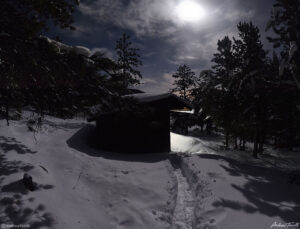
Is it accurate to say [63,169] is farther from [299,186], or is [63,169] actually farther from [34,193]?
[299,186]

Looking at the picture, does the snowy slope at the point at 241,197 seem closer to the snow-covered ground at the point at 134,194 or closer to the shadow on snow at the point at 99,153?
the snow-covered ground at the point at 134,194

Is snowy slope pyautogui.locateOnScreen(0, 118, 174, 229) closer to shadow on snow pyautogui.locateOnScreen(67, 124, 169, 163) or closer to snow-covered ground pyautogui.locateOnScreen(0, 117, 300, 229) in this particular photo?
snow-covered ground pyautogui.locateOnScreen(0, 117, 300, 229)

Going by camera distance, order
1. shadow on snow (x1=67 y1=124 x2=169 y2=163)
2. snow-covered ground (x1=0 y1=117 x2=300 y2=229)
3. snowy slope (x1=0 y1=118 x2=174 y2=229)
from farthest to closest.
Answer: shadow on snow (x1=67 y1=124 x2=169 y2=163) < snow-covered ground (x1=0 y1=117 x2=300 y2=229) < snowy slope (x1=0 y1=118 x2=174 y2=229)

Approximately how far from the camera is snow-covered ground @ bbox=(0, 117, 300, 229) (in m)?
3.97

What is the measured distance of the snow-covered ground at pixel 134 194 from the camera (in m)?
3.97

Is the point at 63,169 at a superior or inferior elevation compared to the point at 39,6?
inferior

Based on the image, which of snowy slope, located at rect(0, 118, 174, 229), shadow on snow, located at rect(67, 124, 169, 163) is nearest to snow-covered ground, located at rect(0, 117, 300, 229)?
snowy slope, located at rect(0, 118, 174, 229)

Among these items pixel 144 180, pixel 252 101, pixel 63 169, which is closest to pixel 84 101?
pixel 63 169

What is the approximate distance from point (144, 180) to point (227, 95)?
6.79 meters

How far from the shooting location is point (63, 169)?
657 centimetres

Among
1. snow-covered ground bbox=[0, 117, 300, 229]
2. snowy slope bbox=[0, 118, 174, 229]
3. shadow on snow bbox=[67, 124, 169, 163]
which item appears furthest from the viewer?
shadow on snow bbox=[67, 124, 169, 163]

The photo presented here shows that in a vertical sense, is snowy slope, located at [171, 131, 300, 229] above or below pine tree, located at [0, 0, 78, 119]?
below

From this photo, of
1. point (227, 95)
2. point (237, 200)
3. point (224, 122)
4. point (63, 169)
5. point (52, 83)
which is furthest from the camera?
point (224, 122)

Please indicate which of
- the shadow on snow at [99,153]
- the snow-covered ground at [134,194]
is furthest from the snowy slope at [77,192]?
the shadow on snow at [99,153]
